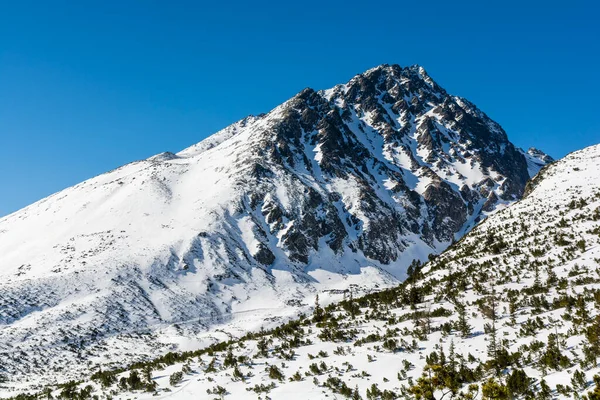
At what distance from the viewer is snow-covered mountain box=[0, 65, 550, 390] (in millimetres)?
68000

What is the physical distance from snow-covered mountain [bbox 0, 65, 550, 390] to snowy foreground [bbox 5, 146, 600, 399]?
141 feet

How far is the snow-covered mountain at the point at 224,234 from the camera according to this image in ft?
223

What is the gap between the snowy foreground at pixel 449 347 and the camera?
506 inches

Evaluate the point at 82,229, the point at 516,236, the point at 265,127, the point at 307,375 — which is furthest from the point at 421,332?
the point at 265,127

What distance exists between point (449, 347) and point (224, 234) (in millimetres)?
93770

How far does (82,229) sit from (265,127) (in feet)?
287

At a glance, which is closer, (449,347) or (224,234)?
(449,347)

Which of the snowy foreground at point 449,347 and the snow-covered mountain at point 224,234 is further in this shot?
the snow-covered mountain at point 224,234

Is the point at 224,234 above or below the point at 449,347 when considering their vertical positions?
above

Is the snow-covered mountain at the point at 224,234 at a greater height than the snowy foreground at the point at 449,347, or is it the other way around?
the snow-covered mountain at the point at 224,234

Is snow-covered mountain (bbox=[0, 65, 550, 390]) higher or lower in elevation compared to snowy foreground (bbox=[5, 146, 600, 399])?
higher

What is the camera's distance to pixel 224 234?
10744cm

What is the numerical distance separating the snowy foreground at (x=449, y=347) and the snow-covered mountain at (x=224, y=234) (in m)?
43.1

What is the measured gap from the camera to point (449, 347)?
17.8m
